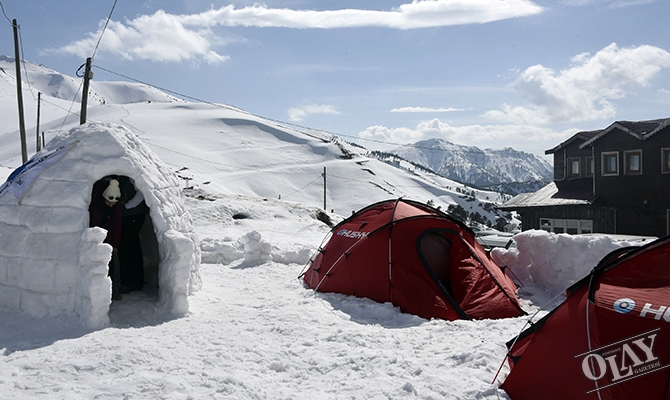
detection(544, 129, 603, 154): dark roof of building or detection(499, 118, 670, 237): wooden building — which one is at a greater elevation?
detection(544, 129, 603, 154): dark roof of building

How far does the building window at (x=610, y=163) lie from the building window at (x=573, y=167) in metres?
1.64

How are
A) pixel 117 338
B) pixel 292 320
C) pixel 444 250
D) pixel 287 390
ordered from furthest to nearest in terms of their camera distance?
pixel 444 250
pixel 292 320
pixel 117 338
pixel 287 390

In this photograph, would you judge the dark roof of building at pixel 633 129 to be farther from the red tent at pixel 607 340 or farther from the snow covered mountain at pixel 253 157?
the snow covered mountain at pixel 253 157

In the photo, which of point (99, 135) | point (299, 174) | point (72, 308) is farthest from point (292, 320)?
point (299, 174)

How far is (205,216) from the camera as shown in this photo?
19.4 metres

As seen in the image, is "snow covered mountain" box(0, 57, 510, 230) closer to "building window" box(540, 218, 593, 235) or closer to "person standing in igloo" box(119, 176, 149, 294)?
"building window" box(540, 218, 593, 235)

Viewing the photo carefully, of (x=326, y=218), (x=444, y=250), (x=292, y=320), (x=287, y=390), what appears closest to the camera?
(x=287, y=390)

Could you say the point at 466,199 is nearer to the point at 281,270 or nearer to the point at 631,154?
the point at 631,154

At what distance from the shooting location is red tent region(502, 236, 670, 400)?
3.52 m

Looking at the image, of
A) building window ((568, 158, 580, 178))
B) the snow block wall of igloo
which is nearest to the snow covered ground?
the snow block wall of igloo

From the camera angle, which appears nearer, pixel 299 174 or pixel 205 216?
pixel 205 216

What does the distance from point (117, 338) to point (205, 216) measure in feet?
47.0

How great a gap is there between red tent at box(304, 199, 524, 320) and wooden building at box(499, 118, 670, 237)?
11.9 meters

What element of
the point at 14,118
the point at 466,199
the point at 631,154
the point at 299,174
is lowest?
the point at 466,199
